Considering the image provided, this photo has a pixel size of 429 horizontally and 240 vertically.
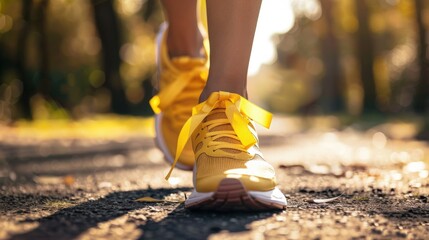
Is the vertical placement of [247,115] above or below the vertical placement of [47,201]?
above

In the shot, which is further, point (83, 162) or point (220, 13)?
point (83, 162)

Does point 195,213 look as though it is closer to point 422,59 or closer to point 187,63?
point 187,63

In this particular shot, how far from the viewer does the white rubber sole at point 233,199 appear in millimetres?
1887

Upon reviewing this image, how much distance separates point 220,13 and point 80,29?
96.7ft

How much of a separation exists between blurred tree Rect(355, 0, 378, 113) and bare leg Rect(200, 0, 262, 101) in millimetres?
16452

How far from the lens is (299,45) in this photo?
3847cm

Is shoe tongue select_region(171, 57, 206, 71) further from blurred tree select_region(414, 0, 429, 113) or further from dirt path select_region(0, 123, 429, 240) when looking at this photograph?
blurred tree select_region(414, 0, 429, 113)

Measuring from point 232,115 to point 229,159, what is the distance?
165 millimetres

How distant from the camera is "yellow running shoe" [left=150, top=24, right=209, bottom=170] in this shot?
2963 millimetres

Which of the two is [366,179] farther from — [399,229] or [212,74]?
[399,229]

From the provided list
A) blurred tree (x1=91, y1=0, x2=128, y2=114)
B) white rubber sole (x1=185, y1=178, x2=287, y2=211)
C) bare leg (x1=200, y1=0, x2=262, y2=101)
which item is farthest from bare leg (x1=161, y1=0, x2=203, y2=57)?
blurred tree (x1=91, y1=0, x2=128, y2=114)

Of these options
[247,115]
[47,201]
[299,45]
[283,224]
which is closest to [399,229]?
[283,224]

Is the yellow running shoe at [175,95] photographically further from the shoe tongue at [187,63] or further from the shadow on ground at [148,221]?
the shadow on ground at [148,221]

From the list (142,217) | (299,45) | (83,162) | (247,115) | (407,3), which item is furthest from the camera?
(299,45)
